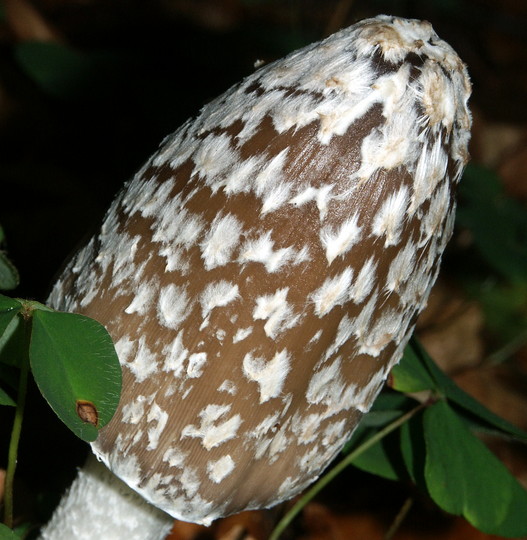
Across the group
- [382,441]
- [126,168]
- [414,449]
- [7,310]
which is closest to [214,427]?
[7,310]

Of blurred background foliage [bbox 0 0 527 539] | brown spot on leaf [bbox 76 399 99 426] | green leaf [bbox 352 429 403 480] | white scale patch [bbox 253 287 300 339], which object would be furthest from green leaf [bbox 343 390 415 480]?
brown spot on leaf [bbox 76 399 99 426]

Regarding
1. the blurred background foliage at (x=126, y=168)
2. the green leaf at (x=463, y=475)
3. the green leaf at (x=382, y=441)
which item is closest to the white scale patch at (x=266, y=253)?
the green leaf at (x=463, y=475)

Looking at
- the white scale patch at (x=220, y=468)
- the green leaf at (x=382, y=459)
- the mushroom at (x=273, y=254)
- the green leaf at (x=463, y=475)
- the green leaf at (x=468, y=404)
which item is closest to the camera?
the mushroom at (x=273, y=254)

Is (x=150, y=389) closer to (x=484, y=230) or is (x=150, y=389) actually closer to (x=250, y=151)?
(x=250, y=151)

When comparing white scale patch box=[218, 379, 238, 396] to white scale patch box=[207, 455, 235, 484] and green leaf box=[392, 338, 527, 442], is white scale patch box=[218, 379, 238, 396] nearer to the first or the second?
white scale patch box=[207, 455, 235, 484]

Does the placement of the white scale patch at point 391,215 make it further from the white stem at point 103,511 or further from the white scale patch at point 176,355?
the white stem at point 103,511

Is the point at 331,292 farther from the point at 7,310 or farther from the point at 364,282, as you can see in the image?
the point at 7,310

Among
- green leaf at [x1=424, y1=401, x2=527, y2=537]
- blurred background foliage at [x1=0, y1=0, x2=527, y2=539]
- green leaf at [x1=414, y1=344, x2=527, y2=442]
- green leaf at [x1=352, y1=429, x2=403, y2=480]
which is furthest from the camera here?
blurred background foliage at [x1=0, y1=0, x2=527, y2=539]
